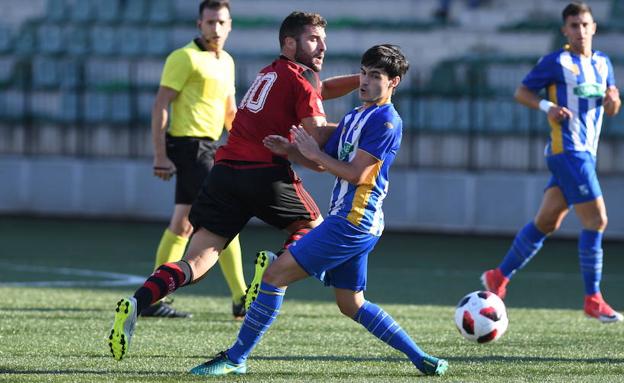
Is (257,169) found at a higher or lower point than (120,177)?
higher

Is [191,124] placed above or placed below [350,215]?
below

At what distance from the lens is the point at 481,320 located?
691cm

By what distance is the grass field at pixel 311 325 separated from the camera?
6430 mm

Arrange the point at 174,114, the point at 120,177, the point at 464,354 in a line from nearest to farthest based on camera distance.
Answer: the point at 464,354 → the point at 174,114 → the point at 120,177

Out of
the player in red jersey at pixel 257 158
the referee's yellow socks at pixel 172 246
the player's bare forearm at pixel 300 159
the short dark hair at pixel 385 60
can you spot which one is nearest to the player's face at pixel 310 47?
the player in red jersey at pixel 257 158

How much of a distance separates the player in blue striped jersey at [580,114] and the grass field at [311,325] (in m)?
0.55

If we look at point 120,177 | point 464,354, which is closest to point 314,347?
point 464,354

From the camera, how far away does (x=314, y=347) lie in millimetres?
7289

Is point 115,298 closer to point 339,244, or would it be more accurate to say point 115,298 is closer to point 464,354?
point 464,354

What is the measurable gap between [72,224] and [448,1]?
680 cm

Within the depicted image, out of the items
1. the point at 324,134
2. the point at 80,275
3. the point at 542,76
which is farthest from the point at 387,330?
the point at 80,275

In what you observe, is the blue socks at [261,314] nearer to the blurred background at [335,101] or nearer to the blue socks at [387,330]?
the blue socks at [387,330]

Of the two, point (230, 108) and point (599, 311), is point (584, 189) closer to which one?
point (599, 311)

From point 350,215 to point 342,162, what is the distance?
252 mm
